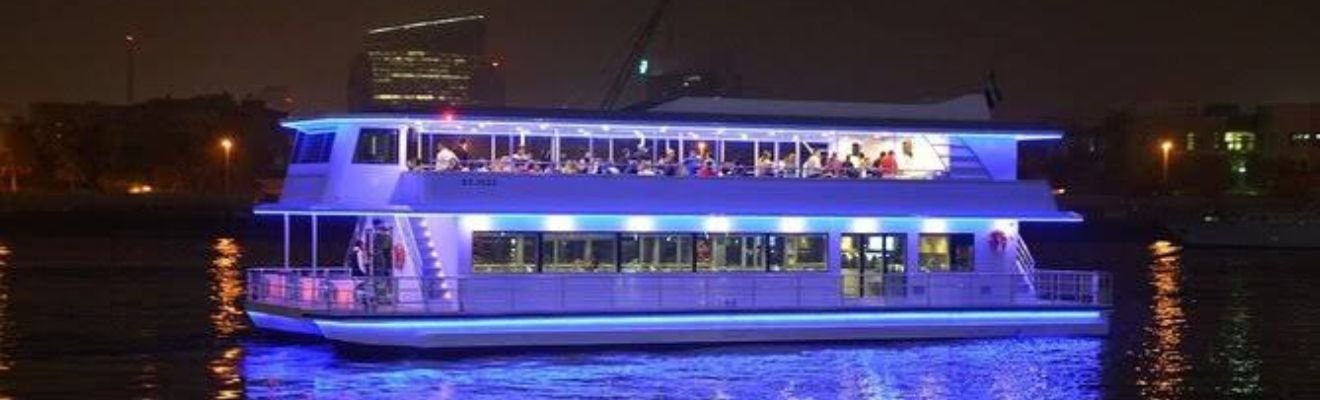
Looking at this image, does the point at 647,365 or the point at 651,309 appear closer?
the point at 647,365

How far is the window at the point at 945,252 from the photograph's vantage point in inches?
1486

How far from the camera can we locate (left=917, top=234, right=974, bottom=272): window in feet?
124

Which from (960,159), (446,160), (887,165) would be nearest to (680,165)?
(887,165)

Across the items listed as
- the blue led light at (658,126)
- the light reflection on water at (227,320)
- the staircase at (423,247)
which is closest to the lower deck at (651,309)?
the staircase at (423,247)

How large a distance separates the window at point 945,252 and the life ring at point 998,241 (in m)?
0.43

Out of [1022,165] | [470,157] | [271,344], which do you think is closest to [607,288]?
[470,157]

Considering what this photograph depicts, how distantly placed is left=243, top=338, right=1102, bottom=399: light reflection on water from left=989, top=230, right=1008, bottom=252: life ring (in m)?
2.24

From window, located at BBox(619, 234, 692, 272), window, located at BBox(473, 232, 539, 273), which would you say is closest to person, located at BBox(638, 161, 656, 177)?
window, located at BBox(619, 234, 692, 272)

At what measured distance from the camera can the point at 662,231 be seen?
1388 inches

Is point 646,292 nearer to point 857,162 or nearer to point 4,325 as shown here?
point 857,162

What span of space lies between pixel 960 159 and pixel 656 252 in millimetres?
7173

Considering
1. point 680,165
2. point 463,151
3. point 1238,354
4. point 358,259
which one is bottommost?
point 1238,354

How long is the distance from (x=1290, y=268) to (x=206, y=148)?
279 ft

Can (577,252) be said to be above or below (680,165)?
below
